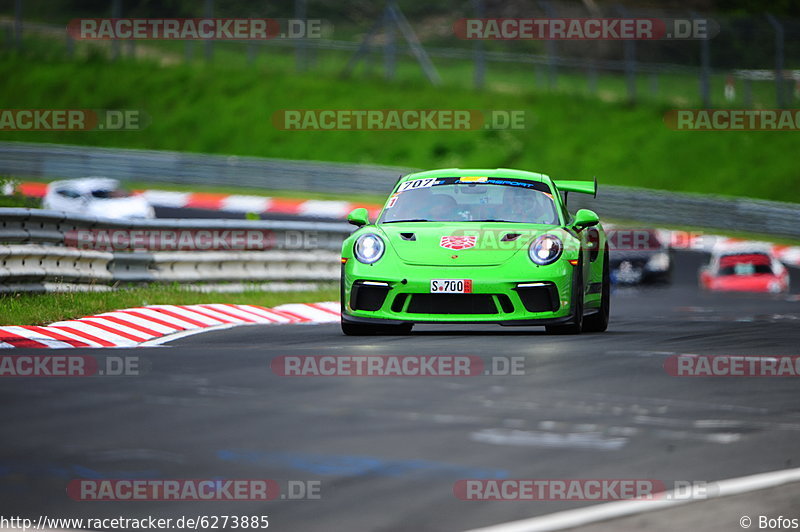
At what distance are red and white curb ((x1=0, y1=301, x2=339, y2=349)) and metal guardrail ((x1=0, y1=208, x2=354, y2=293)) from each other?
969 millimetres

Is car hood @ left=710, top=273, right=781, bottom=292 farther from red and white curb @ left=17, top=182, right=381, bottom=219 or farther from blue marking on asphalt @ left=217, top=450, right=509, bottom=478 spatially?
blue marking on asphalt @ left=217, top=450, right=509, bottom=478

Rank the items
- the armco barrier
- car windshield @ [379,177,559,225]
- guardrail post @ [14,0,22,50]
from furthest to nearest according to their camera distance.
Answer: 1. guardrail post @ [14,0,22,50]
2. the armco barrier
3. car windshield @ [379,177,559,225]

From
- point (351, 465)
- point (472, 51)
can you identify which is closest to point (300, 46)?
point (472, 51)

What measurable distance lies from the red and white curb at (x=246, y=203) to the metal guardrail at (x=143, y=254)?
13904 millimetres

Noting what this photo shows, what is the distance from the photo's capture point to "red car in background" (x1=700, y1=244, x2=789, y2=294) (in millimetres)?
25781

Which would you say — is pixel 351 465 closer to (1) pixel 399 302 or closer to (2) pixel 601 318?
(1) pixel 399 302

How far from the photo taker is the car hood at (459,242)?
34.5 ft

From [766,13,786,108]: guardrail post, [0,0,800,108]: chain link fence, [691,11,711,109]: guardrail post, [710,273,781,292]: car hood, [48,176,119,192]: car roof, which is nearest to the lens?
[710,273,781,292]: car hood

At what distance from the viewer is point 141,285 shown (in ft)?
50.1

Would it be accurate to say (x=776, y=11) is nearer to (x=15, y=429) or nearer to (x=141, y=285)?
(x=141, y=285)

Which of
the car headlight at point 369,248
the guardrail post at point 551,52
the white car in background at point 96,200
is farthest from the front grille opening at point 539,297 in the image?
the guardrail post at point 551,52

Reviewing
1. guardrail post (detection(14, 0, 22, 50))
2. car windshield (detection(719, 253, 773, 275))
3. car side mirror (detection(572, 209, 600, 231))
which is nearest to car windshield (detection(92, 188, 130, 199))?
guardrail post (detection(14, 0, 22, 50))

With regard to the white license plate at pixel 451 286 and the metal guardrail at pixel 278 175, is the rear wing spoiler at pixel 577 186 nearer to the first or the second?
the white license plate at pixel 451 286

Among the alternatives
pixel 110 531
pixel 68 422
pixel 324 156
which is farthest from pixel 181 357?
pixel 324 156
